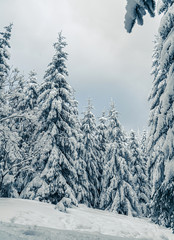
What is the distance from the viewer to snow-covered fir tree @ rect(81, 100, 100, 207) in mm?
26625

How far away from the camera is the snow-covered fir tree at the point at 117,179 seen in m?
23.2

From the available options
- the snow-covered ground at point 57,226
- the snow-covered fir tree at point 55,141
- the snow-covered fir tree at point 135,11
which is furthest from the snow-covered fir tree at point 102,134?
the snow-covered fir tree at point 135,11

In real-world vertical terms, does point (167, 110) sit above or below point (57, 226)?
above

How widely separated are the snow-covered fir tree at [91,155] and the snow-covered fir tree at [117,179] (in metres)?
1.93

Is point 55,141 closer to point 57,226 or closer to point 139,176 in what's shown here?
point 57,226

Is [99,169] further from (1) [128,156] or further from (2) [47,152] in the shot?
(2) [47,152]

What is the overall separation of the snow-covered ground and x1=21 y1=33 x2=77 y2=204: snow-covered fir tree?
2812mm

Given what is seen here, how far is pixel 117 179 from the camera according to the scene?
2406 cm

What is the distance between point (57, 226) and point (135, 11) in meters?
10.9

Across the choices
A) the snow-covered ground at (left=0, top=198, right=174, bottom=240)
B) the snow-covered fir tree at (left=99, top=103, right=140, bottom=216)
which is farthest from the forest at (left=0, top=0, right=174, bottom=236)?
the snow-covered ground at (left=0, top=198, right=174, bottom=240)

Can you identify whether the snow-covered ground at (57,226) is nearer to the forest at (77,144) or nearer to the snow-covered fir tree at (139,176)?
the forest at (77,144)

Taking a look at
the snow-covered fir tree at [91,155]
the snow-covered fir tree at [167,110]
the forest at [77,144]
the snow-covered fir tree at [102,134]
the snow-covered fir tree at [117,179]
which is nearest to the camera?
the snow-covered fir tree at [167,110]

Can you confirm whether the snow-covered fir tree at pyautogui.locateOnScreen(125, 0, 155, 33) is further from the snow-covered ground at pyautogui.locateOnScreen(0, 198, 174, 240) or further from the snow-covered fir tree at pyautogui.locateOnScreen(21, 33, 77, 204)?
the snow-covered fir tree at pyautogui.locateOnScreen(21, 33, 77, 204)

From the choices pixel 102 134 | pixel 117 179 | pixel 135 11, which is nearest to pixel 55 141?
pixel 117 179
